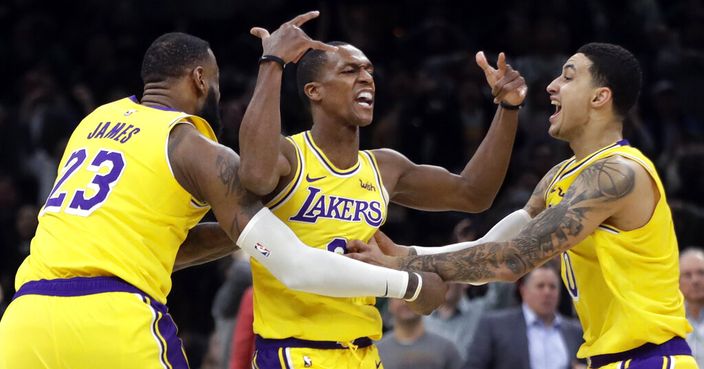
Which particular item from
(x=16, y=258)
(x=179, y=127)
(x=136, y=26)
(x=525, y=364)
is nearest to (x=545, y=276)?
(x=525, y=364)

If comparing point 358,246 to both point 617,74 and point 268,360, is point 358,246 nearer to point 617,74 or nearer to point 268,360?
point 268,360

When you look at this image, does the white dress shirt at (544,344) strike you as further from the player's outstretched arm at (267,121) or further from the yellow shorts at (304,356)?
the player's outstretched arm at (267,121)

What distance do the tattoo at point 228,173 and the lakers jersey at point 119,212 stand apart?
0.19m

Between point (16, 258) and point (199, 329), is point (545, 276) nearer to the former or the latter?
point (199, 329)

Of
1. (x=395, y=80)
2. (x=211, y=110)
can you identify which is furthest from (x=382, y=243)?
(x=395, y=80)

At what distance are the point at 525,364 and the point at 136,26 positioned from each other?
298 inches

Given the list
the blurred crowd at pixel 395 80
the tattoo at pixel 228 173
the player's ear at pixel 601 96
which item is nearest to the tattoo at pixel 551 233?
the player's ear at pixel 601 96

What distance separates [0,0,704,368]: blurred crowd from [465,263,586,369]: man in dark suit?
127 centimetres

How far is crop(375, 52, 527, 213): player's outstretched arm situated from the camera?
262 inches

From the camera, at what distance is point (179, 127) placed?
563 centimetres

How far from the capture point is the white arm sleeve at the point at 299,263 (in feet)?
18.6

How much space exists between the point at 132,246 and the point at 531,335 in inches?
161

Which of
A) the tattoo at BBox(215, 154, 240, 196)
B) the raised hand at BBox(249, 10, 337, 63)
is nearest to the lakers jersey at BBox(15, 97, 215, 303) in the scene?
the tattoo at BBox(215, 154, 240, 196)

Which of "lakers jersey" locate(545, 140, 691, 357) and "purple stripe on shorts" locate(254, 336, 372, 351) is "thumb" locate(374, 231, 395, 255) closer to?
"purple stripe on shorts" locate(254, 336, 372, 351)
